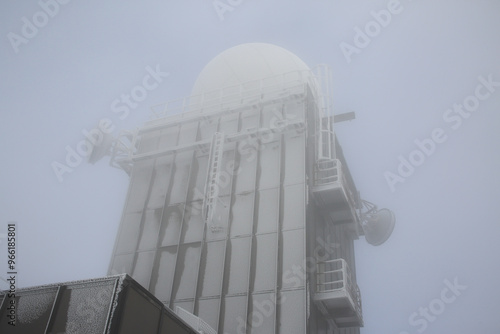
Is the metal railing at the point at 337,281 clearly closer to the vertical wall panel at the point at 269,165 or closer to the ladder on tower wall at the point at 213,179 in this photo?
the vertical wall panel at the point at 269,165

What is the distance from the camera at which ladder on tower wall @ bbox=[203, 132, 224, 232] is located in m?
18.3

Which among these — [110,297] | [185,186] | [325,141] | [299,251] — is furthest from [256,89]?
[110,297]

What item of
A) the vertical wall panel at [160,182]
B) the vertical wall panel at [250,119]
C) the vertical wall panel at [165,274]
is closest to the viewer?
the vertical wall panel at [165,274]

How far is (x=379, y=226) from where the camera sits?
78.8 ft

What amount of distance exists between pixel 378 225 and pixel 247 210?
9560 mm

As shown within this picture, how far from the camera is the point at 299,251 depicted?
642 inches

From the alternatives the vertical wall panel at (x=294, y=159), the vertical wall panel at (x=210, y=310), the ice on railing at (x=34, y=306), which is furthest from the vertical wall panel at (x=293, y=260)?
the ice on railing at (x=34, y=306)

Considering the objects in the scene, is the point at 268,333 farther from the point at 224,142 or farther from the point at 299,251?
the point at 224,142

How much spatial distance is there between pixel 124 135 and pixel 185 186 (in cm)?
568

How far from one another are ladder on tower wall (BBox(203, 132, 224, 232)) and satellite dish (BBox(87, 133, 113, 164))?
6.55 m

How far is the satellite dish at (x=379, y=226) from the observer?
23.7m

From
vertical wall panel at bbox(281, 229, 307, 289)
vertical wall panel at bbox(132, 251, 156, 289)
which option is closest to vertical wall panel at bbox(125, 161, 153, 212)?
vertical wall panel at bbox(132, 251, 156, 289)

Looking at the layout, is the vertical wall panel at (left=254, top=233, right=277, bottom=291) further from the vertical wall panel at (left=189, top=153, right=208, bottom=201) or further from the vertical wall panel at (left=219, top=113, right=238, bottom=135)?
the vertical wall panel at (left=219, top=113, right=238, bottom=135)

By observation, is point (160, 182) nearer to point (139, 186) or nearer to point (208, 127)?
point (139, 186)
